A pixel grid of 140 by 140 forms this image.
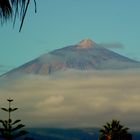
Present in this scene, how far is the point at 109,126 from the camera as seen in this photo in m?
93.9

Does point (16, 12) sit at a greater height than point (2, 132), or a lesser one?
lesser

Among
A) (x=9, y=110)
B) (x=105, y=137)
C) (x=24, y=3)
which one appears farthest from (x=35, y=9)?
(x=105, y=137)

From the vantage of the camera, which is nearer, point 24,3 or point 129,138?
point 24,3

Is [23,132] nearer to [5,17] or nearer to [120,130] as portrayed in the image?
[120,130]

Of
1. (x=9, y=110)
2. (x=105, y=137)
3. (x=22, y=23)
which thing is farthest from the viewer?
(x=105, y=137)

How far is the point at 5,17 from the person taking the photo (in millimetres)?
7191

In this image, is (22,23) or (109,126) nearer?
(22,23)

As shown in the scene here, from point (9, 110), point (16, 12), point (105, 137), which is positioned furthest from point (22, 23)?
point (105, 137)

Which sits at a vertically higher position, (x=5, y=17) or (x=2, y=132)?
(x=2, y=132)

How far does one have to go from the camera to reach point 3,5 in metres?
7.19

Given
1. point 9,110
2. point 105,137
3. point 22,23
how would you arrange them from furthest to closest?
point 105,137
point 9,110
point 22,23

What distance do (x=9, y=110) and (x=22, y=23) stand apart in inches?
3011

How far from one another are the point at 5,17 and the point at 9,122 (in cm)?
7723

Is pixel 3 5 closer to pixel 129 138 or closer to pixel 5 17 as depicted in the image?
pixel 5 17
